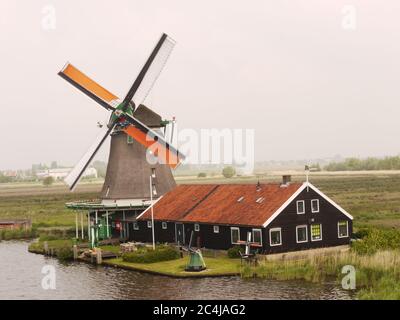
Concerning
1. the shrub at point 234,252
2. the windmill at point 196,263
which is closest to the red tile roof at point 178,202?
the shrub at point 234,252

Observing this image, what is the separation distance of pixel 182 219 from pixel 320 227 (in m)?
9.10

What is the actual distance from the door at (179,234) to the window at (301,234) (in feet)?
27.1

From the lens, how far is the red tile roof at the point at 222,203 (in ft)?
129

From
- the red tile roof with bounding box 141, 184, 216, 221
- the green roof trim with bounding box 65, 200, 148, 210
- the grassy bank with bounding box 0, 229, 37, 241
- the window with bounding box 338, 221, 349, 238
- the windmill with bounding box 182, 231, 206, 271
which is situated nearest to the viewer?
the windmill with bounding box 182, 231, 206, 271

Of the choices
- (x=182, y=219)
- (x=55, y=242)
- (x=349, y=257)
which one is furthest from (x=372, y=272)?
(x=55, y=242)

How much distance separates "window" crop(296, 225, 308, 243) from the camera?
39.1 meters

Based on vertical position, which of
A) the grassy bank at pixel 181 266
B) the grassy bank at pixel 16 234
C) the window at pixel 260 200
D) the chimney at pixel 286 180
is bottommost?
the grassy bank at pixel 181 266

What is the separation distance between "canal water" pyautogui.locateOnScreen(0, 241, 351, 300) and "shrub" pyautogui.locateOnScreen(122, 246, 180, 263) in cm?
155

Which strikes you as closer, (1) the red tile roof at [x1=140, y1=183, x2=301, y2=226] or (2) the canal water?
(2) the canal water

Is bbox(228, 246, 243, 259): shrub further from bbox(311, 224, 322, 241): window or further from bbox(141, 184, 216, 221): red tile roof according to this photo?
bbox(141, 184, 216, 221): red tile roof

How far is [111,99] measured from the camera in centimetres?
5047

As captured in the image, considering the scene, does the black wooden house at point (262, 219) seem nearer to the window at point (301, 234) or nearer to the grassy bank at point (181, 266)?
the window at point (301, 234)

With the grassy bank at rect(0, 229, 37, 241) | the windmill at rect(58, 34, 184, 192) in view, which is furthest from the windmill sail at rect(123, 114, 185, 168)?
the grassy bank at rect(0, 229, 37, 241)
